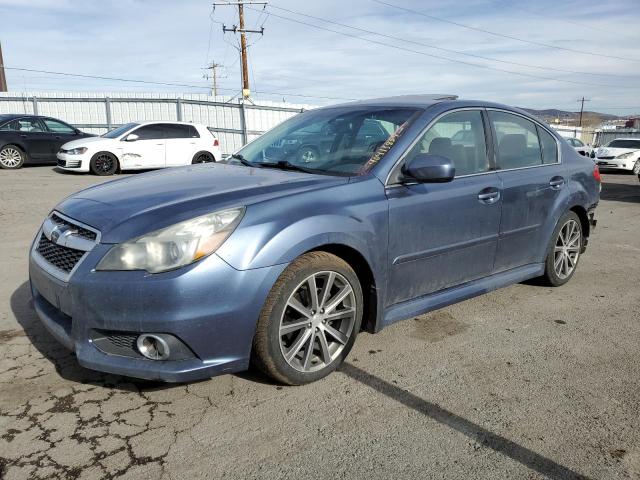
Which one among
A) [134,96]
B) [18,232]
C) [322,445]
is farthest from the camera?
[134,96]

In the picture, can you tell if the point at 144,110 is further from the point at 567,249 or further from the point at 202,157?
the point at 567,249

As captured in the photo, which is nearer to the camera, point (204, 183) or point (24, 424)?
point (24, 424)

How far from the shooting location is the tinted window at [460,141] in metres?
3.75

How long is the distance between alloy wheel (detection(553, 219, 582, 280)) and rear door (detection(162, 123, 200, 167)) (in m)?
11.4

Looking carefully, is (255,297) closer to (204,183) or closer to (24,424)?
(204,183)

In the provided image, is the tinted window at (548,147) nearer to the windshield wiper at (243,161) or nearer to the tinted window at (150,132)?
the windshield wiper at (243,161)

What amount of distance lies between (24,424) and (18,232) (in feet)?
16.8

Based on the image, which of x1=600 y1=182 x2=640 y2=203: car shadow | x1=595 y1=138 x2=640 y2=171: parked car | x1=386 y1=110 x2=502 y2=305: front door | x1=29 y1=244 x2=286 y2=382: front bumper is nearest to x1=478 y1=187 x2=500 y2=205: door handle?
x1=386 y1=110 x2=502 y2=305: front door

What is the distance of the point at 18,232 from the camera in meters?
7.06

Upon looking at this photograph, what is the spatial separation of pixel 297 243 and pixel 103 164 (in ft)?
40.8

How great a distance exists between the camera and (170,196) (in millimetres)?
3061

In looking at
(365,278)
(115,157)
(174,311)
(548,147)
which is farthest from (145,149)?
(174,311)

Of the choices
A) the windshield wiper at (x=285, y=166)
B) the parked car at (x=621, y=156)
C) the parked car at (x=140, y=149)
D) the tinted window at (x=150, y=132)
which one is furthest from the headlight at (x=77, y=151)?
the parked car at (x=621, y=156)

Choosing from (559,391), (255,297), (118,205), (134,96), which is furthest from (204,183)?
(134,96)
